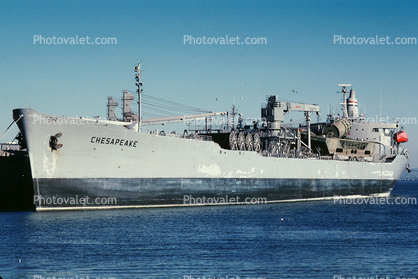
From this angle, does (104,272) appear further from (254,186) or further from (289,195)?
(289,195)

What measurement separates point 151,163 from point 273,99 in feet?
53.2

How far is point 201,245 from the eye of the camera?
20.4 m

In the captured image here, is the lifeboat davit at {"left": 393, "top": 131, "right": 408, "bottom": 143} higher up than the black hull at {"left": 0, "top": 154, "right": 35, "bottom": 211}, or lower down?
higher up

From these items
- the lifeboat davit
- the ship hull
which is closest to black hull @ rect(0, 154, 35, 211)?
the ship hull

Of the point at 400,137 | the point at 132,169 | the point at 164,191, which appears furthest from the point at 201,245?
the point at 400,137

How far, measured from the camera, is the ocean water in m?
16.3

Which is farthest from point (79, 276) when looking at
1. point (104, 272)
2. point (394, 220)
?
point (394, 220)

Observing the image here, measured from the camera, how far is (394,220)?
30.8 m

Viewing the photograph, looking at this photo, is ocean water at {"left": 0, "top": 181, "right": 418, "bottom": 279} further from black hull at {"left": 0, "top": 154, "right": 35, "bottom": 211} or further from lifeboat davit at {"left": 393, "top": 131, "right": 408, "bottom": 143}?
lifeboat davit at {"left": 393, "top": 131, "right": 408, "bottom": 143}

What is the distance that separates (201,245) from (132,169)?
10965 mm

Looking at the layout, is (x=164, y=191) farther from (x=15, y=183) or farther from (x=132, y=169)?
(x=15, y=183)

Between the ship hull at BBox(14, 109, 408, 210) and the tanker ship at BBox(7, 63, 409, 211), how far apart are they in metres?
0.06

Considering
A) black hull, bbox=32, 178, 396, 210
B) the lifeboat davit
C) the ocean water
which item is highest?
the lifeboat davit

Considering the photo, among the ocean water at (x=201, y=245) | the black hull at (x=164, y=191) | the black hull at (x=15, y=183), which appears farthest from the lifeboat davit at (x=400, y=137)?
the black hull at (x=15, y=183)
